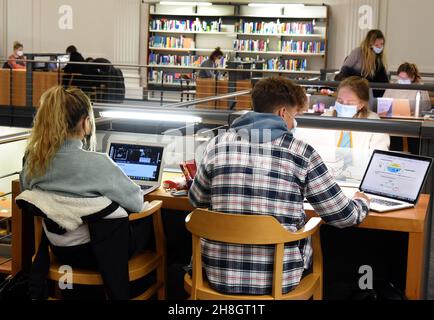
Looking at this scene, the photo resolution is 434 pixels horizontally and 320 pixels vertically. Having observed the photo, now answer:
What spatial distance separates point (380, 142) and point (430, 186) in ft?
2.62

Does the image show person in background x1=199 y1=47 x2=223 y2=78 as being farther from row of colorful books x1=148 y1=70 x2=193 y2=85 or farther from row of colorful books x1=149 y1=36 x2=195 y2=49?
row of colorful books x1=149 y1=36 x2=195 y2=49

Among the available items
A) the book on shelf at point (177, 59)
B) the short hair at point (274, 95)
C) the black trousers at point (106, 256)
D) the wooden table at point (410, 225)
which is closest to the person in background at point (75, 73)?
the book on shelf at point (177, 59)

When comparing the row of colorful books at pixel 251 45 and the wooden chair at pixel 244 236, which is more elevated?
the row of colorful books at pixel 251 45

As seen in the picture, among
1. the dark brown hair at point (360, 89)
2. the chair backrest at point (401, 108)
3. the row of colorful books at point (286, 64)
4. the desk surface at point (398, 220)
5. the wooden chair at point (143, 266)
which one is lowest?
the wooden chair at point (143, 266)

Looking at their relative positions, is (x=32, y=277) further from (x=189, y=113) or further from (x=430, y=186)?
(x=430, y=186)

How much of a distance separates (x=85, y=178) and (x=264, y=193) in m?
0.73

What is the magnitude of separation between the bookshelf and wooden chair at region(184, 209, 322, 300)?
9.71 m

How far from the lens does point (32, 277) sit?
287cm

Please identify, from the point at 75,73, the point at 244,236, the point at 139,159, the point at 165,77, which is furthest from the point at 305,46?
the point at 244,236

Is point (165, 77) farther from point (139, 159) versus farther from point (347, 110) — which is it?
point (139, 159)

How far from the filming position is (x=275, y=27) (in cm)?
1276

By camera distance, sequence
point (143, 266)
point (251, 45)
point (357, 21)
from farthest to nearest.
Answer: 1. point (251, 45)
2. point (357, 21)
3. point (143, 266)

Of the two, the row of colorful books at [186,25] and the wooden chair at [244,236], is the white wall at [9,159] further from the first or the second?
the wooden chair at [244,236]

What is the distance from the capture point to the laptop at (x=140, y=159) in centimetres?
349
